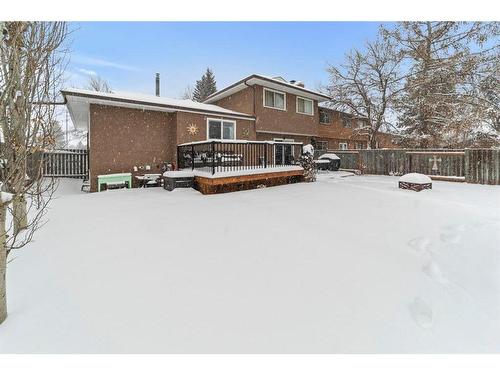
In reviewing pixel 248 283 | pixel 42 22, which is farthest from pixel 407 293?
pixel 42 22

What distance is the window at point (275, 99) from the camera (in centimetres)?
1341

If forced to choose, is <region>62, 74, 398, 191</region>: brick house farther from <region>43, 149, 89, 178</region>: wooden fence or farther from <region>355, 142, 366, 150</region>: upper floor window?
<region>355, 142, 366, 150</region>: upper floor window

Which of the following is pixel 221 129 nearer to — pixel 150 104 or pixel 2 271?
pixel 150 104

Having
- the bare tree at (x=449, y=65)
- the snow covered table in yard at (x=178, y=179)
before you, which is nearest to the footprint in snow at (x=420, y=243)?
the snow covered table in yard at (x=178, y=179)

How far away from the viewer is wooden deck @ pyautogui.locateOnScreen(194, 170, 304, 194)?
7.26 metres

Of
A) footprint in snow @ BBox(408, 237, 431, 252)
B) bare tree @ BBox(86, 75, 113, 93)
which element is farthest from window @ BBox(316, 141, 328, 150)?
bare tree @ BBox(86, 75, 113, 93)

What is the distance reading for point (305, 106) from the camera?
15688 mm

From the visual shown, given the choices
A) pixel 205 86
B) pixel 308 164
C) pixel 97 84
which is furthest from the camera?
pixel 205 86

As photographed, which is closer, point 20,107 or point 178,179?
point 20,107

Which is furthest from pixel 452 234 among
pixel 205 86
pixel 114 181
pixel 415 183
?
pixel 205 86

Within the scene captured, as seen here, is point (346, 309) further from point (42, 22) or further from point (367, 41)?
point (367, 41)

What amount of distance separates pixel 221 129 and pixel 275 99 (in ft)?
13.5
